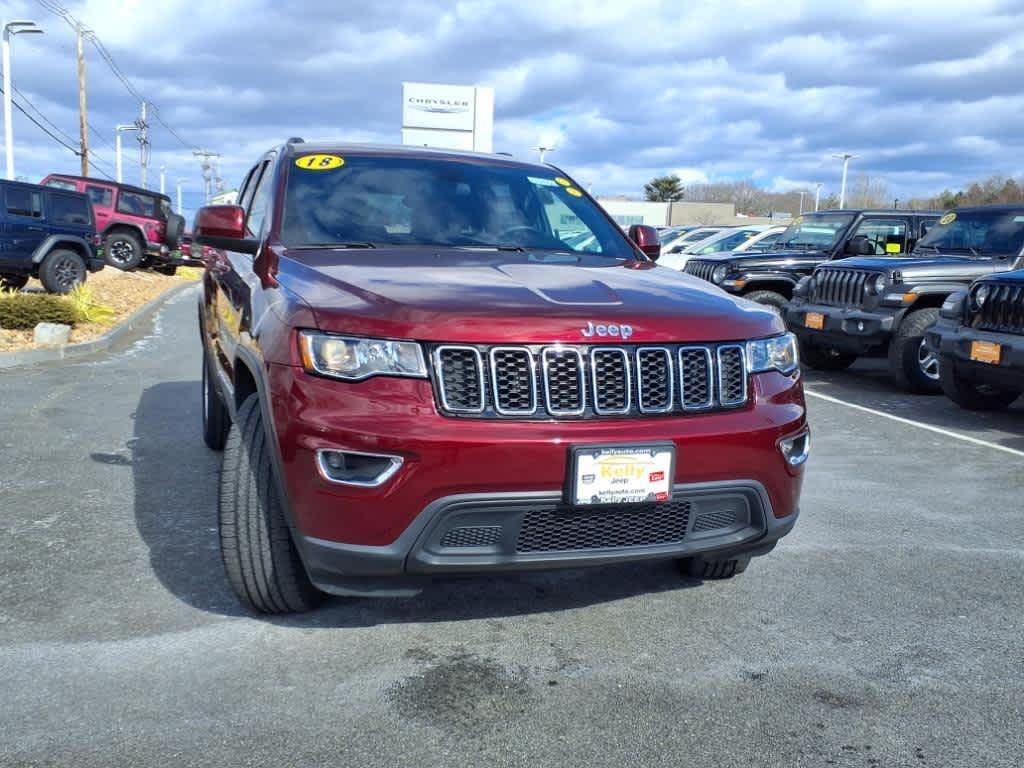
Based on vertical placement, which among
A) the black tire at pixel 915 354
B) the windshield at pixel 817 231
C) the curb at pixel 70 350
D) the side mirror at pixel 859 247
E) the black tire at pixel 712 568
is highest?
the windshield at pixel 817 231

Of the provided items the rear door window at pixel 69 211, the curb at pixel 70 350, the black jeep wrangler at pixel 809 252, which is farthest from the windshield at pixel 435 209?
the rear door window at pixel 69 211

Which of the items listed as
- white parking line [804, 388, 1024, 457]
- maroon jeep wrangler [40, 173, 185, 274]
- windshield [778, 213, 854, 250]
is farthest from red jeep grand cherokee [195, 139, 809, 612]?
maroon jeep wrangler [40, 173, 185, 274]

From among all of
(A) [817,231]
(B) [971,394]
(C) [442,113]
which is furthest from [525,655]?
(C) [442,113]

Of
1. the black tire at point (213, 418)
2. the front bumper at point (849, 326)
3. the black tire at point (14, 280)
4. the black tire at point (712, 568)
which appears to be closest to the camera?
the black tire at point (712, 568)

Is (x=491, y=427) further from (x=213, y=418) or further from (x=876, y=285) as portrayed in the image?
(x=876, y=285)

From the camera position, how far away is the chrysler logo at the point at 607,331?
290 cm

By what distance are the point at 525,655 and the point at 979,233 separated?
8.71 m

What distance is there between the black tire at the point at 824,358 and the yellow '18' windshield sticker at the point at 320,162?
752 centimetres

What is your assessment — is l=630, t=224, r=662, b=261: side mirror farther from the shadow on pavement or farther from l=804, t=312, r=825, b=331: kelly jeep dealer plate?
l=804, t=312, r=825, b=331: kelly jeep dealer plate

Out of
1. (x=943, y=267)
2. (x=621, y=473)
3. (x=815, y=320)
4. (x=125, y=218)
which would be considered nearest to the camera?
(x=621, y=473)

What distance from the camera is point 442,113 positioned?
68.7 feet

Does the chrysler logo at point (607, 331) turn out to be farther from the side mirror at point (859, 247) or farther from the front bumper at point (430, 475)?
the side mirror at point (859, 247)

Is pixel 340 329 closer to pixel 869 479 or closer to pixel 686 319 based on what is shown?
pixel 686 319

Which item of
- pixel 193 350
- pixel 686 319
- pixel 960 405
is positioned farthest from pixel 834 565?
pixel 193 350
